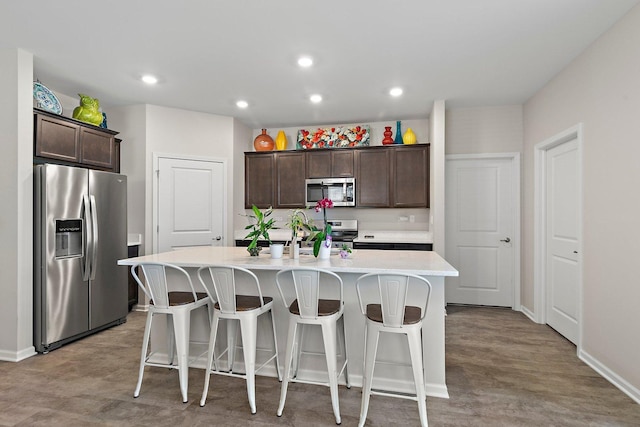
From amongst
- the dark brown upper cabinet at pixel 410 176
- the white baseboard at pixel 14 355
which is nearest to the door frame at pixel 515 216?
the dark brown upper cabinet at pixel 410 176

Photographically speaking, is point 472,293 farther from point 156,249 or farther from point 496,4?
point 156,249

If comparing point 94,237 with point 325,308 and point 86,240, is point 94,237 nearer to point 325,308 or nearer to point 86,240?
point 86,240

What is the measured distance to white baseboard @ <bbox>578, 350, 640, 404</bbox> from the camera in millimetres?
2393

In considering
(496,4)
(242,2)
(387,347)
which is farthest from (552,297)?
(242,2)

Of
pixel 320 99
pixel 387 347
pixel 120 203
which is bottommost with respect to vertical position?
pixel 387 347

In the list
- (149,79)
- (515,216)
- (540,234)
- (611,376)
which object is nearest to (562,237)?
(540,234)

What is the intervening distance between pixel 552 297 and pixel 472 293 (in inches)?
40.4

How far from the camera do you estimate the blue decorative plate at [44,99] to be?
10.8ft

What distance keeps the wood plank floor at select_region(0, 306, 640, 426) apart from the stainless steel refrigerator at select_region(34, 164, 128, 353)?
0.31m

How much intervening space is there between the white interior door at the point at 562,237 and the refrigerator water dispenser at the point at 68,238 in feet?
15.3

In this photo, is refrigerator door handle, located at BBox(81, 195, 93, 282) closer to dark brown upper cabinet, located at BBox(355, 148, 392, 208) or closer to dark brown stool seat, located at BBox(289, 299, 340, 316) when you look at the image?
dark brown stool seat, located at BBox(289, 299, 340, 316)

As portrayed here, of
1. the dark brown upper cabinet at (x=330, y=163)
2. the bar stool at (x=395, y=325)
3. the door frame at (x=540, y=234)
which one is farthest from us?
the dark brown upper cabinet at (x=330, y=163)

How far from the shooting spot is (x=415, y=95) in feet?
13.6

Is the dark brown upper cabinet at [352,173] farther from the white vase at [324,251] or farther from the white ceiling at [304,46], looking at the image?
the white vase at [324,251]
